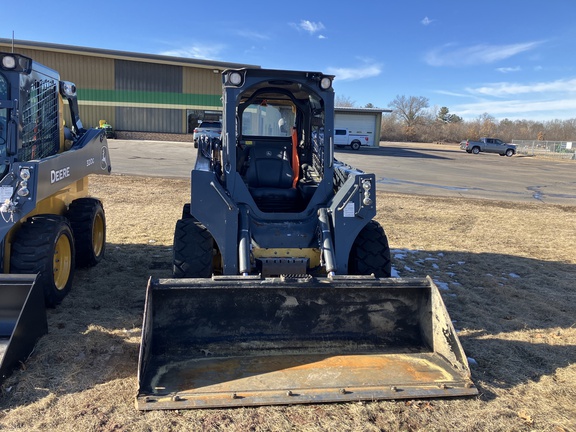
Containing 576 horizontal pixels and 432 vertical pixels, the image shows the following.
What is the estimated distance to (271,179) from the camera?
572 centimetres

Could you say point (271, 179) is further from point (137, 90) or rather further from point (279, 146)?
point (137, 90)

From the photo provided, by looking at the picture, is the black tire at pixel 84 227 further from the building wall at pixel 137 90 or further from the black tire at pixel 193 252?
the building wall at pixel 137 90

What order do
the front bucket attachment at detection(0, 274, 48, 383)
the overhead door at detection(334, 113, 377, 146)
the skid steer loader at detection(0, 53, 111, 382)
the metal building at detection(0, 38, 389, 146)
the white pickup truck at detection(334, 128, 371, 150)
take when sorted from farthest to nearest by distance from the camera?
the overhead door at detection(334, 113, 377, 146) < the white pickup truck at detection(334, 128, 371, 150) < the metal building at detection(0, 38, 389, 146) < the skid steer loader at detection(0, 53, 111, 382) < the front bucket attachment at detection(0, 274, 48, 383)

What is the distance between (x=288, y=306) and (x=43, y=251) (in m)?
2.43

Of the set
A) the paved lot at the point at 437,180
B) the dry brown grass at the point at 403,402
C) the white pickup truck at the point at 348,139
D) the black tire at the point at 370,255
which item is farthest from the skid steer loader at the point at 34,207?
the white pickup truck at the point at 348,139

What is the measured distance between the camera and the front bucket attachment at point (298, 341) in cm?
339

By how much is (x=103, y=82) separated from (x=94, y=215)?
30.3 m

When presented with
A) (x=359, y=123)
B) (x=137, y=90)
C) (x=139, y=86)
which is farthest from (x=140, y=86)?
(x=359, y=123)

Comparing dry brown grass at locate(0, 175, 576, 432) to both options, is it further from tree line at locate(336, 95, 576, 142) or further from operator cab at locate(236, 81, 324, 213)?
tree line at locate(336, 95, 576, 142)

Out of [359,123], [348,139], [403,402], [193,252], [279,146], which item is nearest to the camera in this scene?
[403,402]

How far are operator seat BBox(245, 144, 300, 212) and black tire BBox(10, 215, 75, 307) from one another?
213 cm

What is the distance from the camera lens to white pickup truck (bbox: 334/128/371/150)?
121 feet

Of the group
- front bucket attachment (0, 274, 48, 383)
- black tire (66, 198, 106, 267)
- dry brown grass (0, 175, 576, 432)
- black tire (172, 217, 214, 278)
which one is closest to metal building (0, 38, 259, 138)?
dry brown grass (0, 175, 576, 432)

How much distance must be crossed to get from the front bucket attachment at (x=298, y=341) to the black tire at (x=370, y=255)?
0.80 m
